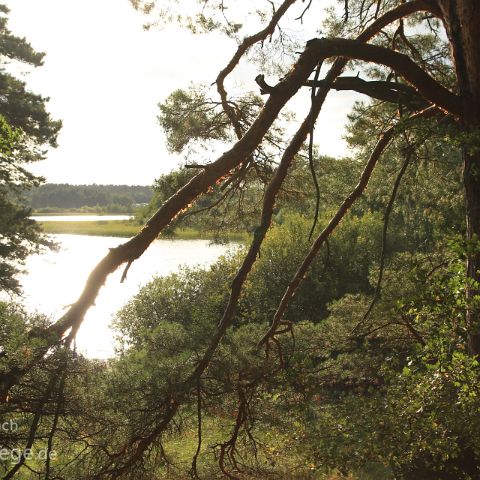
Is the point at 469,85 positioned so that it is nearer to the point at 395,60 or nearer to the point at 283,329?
the point at 395,60

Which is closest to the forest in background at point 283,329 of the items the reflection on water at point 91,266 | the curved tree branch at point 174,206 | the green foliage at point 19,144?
the curved tree branch at point 174,206

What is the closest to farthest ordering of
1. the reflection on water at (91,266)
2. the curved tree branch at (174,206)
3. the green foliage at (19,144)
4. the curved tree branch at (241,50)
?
the curved tree branch at (174,206) < the curved tree branch at (241,50) < the green foliage at (19,144) < the reflection on water at (91,266)

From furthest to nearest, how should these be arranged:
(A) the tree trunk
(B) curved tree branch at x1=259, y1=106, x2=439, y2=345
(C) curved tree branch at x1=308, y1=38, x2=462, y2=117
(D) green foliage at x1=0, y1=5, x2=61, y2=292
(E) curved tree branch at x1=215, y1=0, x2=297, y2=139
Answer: (D) green foliage at x1=0, y1=5, x2=61, y2=292 → (E) curved tree branch at x1=215, y1=0, x2=297, y2=139 → (B) curved tree branch at x1=259, y1=106, x2=439, y2=345 → (A) the tree trunk → (C) curved tree branch at x1=308, y1=38, x2=462, y2=117

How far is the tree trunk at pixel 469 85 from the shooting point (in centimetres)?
362

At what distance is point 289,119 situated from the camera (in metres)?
6.56

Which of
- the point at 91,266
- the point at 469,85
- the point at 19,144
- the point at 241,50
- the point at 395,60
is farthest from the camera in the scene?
the point at 91,266

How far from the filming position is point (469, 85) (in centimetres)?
381

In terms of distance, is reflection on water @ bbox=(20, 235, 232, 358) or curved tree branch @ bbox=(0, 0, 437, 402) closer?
curved tree branch @ bbox=(0, 0, 437, 402)

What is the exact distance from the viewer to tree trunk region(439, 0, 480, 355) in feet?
11.9

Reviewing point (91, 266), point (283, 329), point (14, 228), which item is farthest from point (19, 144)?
point (283, 329)

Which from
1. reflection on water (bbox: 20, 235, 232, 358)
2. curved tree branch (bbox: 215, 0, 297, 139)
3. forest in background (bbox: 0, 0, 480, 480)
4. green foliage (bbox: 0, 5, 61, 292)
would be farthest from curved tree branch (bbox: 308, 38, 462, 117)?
reflection on water (bbox: 20, 235, 232, 358)

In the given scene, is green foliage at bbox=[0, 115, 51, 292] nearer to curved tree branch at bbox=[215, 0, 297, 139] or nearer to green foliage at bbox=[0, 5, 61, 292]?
green foliage at bbox=[0, 5, 61, 292]

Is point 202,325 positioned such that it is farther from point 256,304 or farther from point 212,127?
point 256,304

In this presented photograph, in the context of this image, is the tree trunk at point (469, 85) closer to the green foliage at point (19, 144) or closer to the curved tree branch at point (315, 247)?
the curved tree branch at point (315, 247)
